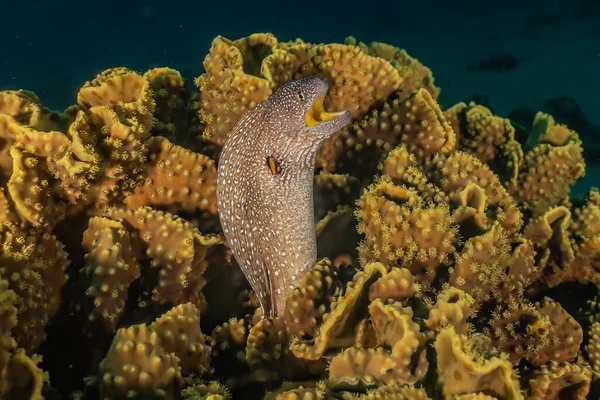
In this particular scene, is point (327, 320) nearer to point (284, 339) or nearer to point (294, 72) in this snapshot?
point (284, 339)

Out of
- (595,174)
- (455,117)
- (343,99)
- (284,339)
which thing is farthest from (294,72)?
(595,174)

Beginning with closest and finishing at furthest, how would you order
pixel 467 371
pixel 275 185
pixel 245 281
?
pixel 467 371 → pixel 275 185 → pixel 245 281

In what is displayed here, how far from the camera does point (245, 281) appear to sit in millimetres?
3541

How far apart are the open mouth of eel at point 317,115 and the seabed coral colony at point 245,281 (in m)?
0.56

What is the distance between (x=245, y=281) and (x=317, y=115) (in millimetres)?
1506

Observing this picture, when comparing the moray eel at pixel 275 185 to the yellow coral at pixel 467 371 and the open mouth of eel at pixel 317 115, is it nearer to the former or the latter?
the open mouth of eel at pixel 317 115

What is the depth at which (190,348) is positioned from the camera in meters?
2.33

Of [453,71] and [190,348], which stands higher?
[190,348]

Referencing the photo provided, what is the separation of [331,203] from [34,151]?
2.16m

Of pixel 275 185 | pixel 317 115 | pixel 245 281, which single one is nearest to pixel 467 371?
pixel 275 185

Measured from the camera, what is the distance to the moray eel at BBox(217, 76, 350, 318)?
2.76 metres

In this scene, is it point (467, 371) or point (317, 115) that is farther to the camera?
point (317, 115)

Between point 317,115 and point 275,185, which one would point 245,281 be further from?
point 317,115

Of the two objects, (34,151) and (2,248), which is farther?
(34,151)
